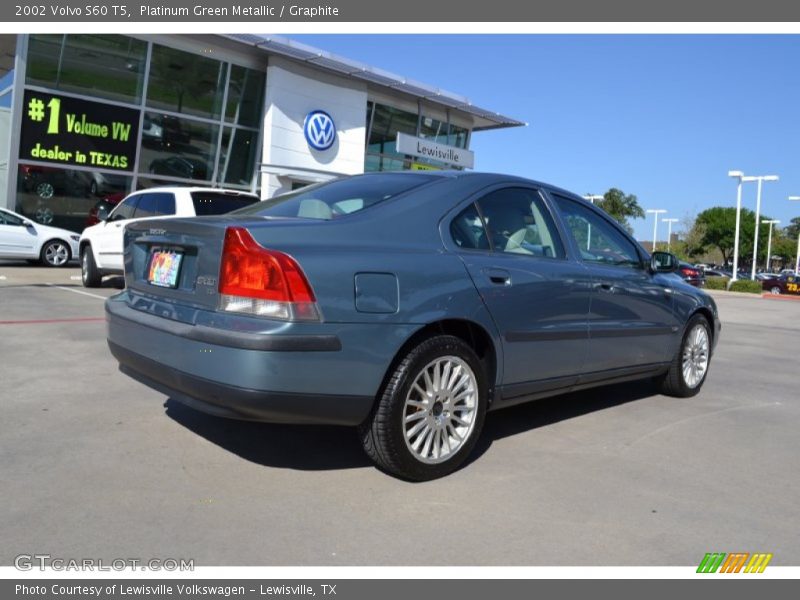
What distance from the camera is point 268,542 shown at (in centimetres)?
278

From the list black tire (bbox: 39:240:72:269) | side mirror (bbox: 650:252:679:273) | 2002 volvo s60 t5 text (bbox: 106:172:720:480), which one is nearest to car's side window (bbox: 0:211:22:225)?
black tire (bbox: 39:240:72:269)

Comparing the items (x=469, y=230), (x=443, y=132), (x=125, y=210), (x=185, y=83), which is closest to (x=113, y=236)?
(x=125, y=210)

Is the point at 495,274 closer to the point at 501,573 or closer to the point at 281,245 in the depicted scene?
the point at 281,245

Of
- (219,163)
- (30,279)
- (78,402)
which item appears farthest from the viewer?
(219,163)

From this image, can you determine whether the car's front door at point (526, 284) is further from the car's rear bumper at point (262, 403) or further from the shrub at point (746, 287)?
the shrub at point (746, 287)

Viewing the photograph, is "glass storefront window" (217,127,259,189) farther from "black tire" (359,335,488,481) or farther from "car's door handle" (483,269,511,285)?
"black tire" (359,335,488,481)

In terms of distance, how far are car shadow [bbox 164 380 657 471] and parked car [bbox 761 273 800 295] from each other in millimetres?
37028

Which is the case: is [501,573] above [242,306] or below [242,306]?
below

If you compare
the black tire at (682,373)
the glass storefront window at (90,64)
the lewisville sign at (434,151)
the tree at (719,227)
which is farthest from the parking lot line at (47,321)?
the tree at (719,227)

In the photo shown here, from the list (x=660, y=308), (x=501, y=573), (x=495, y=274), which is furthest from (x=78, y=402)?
(x=660, y=308)

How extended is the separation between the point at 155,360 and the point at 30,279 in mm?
10198

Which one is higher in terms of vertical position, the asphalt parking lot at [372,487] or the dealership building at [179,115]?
the dealership building at [179,115]

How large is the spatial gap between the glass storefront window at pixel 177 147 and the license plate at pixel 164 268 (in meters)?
15.9

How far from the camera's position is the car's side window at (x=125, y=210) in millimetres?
10539
